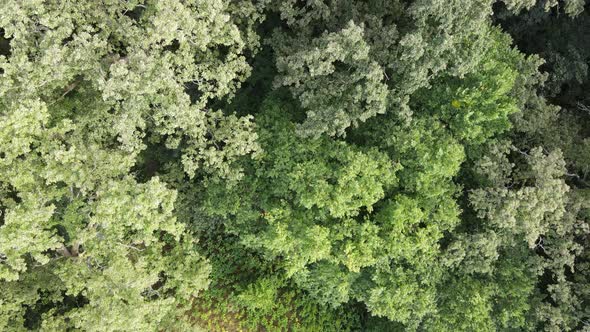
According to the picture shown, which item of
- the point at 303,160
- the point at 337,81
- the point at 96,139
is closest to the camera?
the point at 337,81

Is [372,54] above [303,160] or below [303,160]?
above

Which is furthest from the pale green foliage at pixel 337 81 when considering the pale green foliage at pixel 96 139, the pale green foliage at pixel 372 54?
the pale green foliage at pixel 96 139

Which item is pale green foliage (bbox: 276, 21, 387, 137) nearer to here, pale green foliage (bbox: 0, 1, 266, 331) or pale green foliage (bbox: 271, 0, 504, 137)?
pale green foliage (bbox: 271, 0, 504, 137)

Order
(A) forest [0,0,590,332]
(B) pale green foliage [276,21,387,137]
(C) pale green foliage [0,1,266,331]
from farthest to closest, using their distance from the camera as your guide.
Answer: (B) pale green foliage [276,21,387,137] → (A) forest [0,0,590,332] → (C) pale green foliage [0,1,266,331]

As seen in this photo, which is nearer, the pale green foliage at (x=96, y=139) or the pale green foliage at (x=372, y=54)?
the pale green foliage at (x=96, y=139)

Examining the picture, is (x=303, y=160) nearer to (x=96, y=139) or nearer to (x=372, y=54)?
(x=372, y=54)

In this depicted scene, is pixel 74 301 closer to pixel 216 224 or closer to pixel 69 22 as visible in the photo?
pixel 216 224

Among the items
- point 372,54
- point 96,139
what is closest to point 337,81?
point 372,54

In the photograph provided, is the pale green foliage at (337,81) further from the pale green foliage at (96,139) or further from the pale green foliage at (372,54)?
the pale green foliage at (96,139)

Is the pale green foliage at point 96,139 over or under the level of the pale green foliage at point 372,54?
under

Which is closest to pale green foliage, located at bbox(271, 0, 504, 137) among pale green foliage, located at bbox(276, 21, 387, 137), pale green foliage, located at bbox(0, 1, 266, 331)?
pale green foliage, located at bbox(276, 21, 387, 137)
